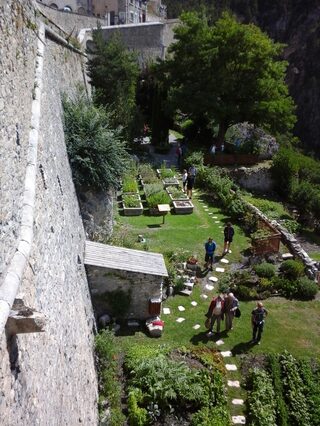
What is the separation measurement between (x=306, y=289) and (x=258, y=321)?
298 cm

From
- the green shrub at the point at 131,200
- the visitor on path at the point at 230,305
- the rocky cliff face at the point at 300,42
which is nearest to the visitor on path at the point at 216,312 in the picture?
the visitor on path at the point at 230,305

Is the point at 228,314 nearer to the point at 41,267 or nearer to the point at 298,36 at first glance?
the point at 41,267

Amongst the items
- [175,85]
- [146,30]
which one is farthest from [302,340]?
[146,30]

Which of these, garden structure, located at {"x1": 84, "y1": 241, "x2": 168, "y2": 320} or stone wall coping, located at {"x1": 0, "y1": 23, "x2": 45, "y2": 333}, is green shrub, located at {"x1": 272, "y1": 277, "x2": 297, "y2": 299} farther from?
stone wall coping, located at {"x1": 0, "y1": 23, "x2": 45, "y2": 333}

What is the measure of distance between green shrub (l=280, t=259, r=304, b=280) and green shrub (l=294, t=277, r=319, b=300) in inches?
15.9

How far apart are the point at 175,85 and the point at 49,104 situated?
57.6 ft

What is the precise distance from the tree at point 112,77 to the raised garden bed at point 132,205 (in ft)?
16.7

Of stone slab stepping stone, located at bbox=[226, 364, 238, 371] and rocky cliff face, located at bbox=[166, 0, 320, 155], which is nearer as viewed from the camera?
stone slab stepping stone, located at bbox=[226, 364, 238, 371]

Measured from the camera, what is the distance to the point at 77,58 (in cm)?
1947

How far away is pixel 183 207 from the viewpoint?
18078 mm

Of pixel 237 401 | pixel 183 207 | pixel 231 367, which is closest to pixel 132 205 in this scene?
pixel 183 207

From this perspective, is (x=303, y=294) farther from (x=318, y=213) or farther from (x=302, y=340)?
(x=318, y=213)

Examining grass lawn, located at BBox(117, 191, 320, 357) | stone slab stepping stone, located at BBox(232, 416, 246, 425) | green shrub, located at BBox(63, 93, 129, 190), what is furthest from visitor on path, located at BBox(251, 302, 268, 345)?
green shrub, located at BBox(63, 93, 129, 190)

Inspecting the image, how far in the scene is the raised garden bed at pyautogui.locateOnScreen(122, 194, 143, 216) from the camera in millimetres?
17484
